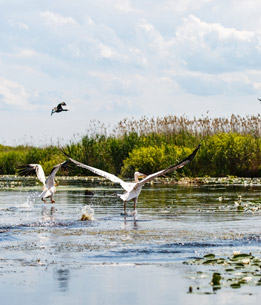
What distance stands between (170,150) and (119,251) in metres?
30.9

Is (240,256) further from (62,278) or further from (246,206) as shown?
(246,206)

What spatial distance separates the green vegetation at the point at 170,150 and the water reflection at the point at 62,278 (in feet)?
102

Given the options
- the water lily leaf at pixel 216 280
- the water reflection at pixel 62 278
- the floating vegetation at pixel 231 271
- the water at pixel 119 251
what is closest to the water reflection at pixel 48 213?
the water at pixel 119 251

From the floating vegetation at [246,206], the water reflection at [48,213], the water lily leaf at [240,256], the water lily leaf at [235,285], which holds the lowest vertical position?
the water lily leaf at [235,285]

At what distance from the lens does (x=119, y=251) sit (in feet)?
39.8

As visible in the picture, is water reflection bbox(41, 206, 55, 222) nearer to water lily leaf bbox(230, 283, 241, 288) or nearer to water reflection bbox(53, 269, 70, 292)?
water reflection bbox(53, 269, 70, 292)

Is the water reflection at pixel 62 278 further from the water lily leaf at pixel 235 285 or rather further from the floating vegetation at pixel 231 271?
the water lily leaf at pixel 235 285

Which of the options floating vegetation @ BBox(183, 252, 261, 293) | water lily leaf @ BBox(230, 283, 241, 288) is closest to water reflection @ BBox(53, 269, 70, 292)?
floating vegetation @ BBox(183, 252, 261, 293)

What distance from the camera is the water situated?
29.2ft

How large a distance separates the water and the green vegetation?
63.7 ft

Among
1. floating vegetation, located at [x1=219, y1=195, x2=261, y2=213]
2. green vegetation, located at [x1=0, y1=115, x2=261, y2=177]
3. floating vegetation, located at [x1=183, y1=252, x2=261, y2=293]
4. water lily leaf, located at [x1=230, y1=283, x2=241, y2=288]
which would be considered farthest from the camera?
green vegetation, located at [x1=0, y1=115, x2=261, y2=177]

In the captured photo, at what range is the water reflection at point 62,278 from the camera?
9.29 metres

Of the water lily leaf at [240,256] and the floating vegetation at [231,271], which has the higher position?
the water lily leaf at [240,256]

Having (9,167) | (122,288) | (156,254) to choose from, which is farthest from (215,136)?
(122,288)
